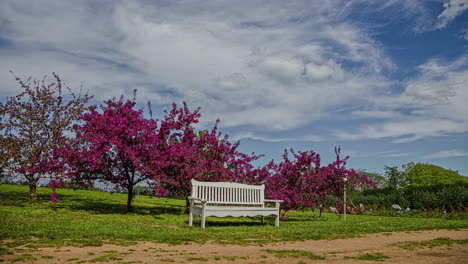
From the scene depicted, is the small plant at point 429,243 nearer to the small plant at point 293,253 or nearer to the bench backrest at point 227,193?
the small plant at point 293,253

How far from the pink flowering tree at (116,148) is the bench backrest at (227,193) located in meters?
2.16

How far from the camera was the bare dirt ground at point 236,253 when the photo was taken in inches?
183

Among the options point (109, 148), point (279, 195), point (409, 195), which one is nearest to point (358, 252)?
point (279, 195)

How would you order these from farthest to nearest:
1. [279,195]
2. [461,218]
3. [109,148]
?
[461,218] → [279,195] → [109,148]

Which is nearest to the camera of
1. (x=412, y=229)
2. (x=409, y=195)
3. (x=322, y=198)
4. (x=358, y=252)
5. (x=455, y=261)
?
(x=455, y=261)

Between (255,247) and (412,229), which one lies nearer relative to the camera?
(255,247)

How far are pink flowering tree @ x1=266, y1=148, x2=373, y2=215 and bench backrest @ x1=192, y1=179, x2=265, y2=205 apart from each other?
3.64ft

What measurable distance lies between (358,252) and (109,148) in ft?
27.8

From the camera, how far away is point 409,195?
64.6 ft

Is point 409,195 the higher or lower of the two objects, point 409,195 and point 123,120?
the lower

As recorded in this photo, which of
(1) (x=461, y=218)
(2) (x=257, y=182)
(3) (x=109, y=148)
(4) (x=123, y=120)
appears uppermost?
(4) (x=123, y=120)

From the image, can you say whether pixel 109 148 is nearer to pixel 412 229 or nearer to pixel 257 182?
pixel 257 182

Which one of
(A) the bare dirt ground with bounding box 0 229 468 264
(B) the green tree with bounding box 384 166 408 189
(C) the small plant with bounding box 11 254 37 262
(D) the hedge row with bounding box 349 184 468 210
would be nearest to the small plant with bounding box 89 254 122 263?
(A) the bare dirt ground with bounding box 0 229 468 264

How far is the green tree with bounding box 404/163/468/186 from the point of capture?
41.6 metres
